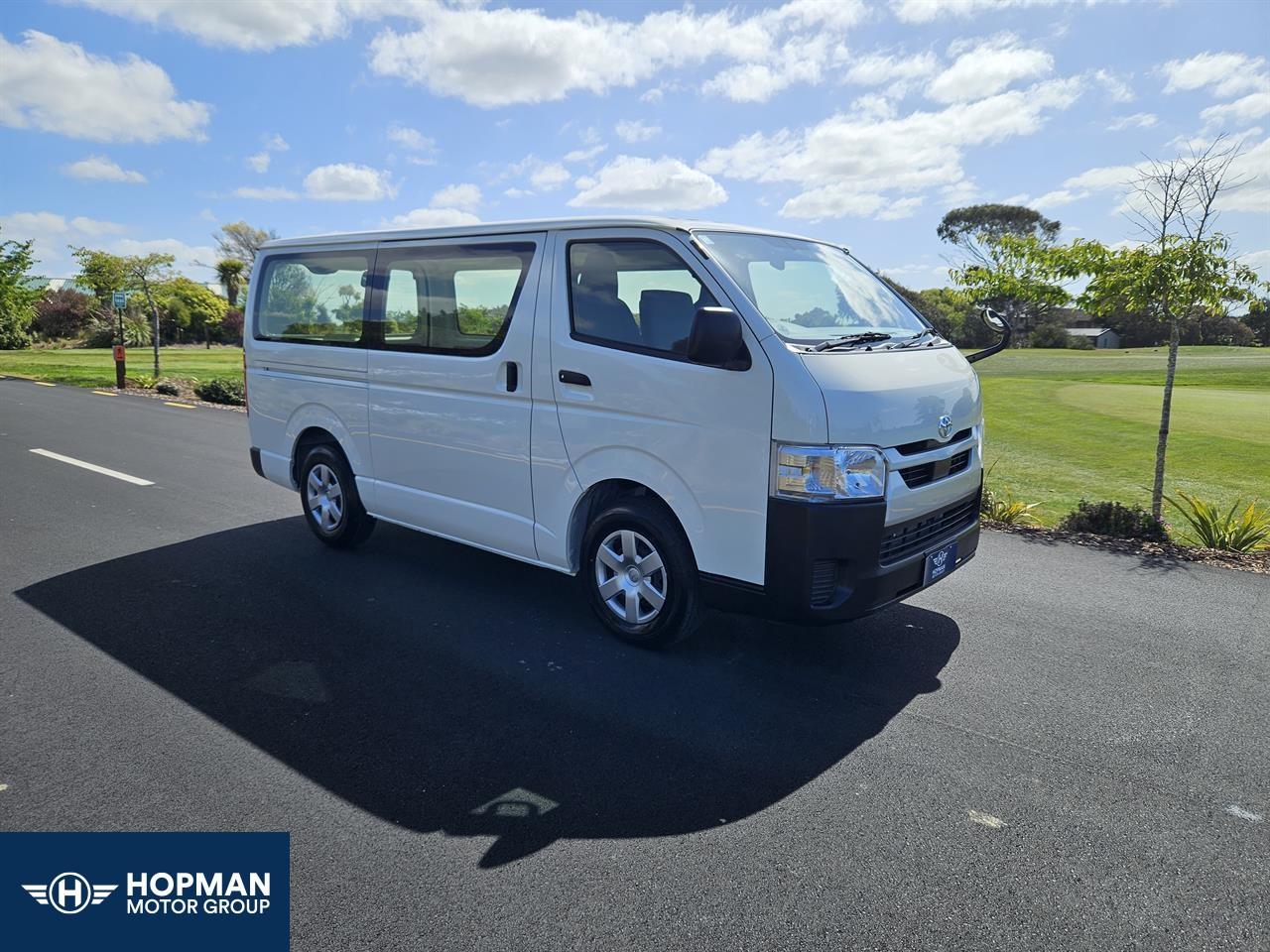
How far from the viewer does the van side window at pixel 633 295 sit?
4012mm

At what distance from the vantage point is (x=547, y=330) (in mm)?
4469

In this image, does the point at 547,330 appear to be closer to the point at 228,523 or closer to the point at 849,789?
the point at 849,789

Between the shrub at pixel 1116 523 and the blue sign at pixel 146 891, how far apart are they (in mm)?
6910

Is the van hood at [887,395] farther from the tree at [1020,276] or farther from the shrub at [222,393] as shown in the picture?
the shrub at [222,393]

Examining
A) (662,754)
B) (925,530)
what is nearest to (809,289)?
(925,530)

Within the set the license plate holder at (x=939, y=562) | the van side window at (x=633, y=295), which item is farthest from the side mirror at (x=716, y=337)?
the license plate holder at (x=939, y=562)

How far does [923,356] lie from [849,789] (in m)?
2.24

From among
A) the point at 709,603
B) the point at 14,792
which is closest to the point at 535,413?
the point at 709,603

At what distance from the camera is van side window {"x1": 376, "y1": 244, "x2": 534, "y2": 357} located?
4.71 metres

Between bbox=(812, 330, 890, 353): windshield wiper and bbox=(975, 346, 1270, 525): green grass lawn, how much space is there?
488 cm

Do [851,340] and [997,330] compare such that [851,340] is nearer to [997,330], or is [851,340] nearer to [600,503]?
[600,503]

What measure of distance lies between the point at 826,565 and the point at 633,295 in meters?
1.67

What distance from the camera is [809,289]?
14.5ft

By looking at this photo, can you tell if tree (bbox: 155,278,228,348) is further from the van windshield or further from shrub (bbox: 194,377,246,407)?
the van windshield
